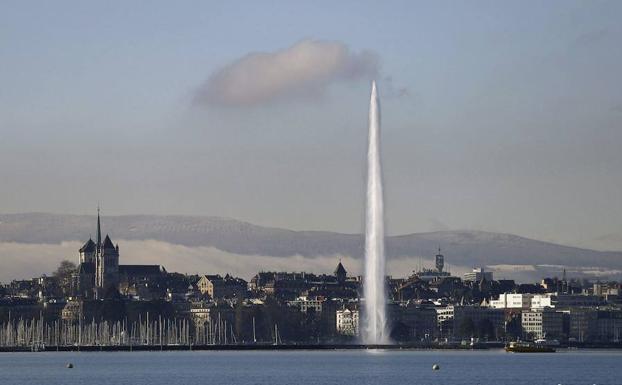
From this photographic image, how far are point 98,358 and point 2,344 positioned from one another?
41.0 m

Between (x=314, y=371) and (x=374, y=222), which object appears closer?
(x=314, y=371)

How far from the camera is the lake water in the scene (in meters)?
109

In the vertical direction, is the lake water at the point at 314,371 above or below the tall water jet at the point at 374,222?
below

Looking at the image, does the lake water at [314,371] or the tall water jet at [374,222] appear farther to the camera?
the tall water jet at [374,222]

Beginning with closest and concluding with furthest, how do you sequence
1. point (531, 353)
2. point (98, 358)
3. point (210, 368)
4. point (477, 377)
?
point (477, 377) → point (210, 368) → point (98, 358) → point (531, 353)

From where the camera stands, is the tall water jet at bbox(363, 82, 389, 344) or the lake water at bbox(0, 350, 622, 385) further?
the tall water jet at bbox(363, 82, 389, 344)

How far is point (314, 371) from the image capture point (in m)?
122

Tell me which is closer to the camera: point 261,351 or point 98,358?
point 98,358

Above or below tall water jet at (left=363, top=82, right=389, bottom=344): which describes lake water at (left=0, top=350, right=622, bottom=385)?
below

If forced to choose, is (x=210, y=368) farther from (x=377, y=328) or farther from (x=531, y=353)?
(x=531, y=353)

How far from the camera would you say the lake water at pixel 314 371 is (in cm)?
10869

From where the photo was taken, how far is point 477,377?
112 metres

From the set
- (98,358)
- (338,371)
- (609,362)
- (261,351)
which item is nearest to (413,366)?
(338,371)

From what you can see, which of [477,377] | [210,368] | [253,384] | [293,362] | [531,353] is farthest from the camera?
[531,353]
